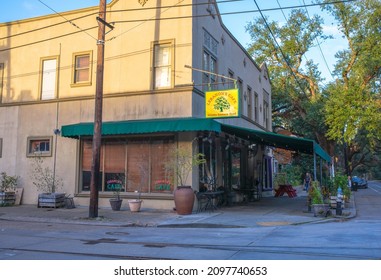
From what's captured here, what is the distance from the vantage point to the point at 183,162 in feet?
51.1

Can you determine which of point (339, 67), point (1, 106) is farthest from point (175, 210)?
point (339, 67)

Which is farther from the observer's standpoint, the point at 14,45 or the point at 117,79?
the point at 14,45

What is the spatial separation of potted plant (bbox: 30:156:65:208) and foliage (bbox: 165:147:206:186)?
17.1 feet

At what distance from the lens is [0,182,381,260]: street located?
297 inches

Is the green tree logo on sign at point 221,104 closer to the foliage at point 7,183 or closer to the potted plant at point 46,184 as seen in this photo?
the potted plant at point 46,184

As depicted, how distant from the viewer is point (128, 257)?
24.5ft

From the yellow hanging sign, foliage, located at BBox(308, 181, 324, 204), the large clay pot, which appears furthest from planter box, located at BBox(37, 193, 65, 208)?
foliage, located at BBox(308, 181, 324, 204)

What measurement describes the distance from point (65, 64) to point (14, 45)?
11.6 ft

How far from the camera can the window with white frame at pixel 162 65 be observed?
16792 mm

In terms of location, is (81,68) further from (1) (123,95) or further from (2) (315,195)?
(2) (315,195)

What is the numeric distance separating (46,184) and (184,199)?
747cm

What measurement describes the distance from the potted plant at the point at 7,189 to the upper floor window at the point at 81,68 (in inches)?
215

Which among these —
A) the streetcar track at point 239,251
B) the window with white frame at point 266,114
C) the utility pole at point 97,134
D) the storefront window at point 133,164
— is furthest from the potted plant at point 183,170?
the window with white frame at point 266,114
